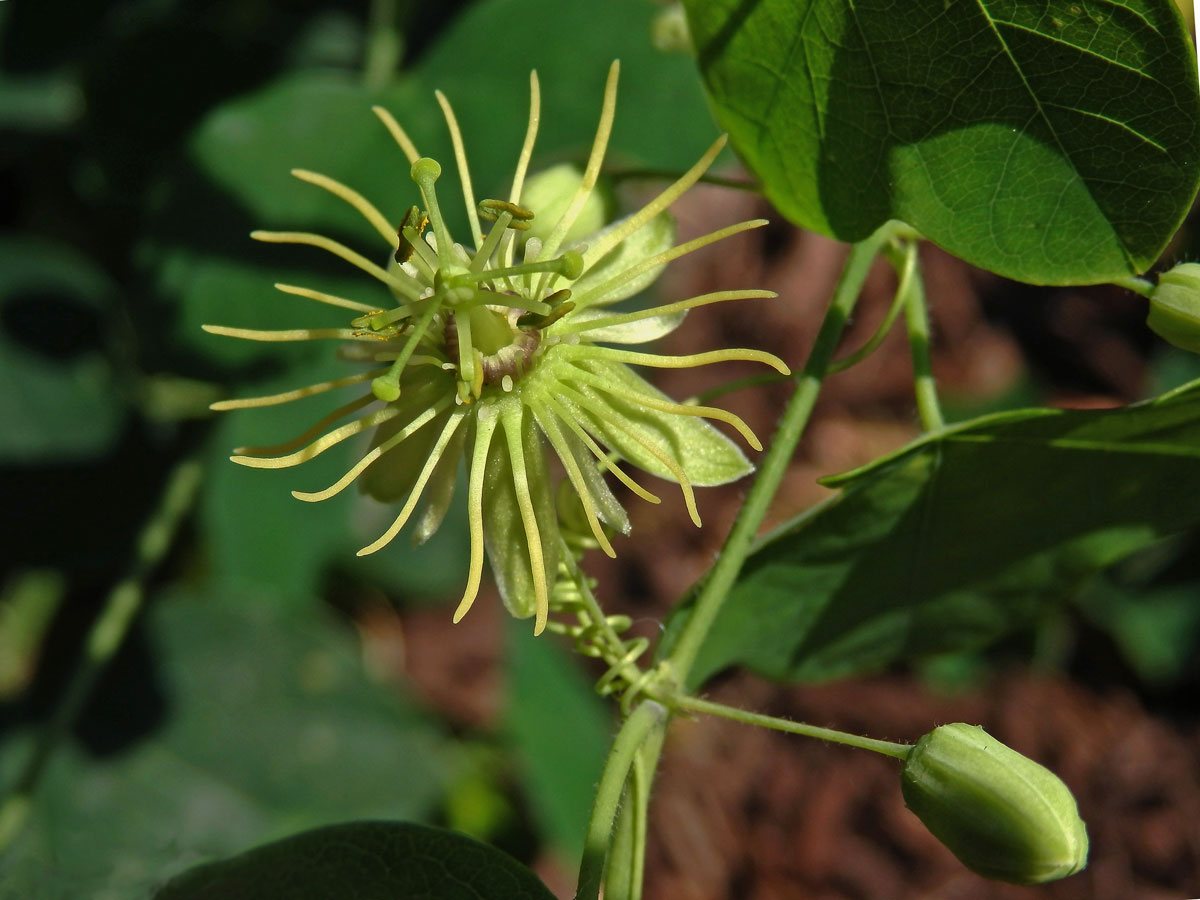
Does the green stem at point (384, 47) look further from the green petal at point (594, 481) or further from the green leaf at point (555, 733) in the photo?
the green leaf at point (555, 733)

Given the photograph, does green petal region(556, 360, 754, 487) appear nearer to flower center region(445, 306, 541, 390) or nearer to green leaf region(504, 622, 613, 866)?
flower center region(445, 306, 541, 390)

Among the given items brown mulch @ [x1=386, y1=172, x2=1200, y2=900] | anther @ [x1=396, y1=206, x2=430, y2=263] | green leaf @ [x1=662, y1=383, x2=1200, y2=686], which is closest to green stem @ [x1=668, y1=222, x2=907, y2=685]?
green leaf @ [x1=662, y1=383, x2=1200, y2=686]

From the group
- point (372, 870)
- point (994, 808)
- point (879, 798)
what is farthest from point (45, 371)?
point (879, 798)

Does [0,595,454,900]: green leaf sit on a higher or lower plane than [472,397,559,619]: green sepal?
lower

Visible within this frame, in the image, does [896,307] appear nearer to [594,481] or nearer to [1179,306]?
[1179,306]

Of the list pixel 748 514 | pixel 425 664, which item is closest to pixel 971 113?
pixel 748 514

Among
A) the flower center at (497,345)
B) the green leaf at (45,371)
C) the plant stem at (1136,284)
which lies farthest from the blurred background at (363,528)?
the plant stem at (1136,284)
